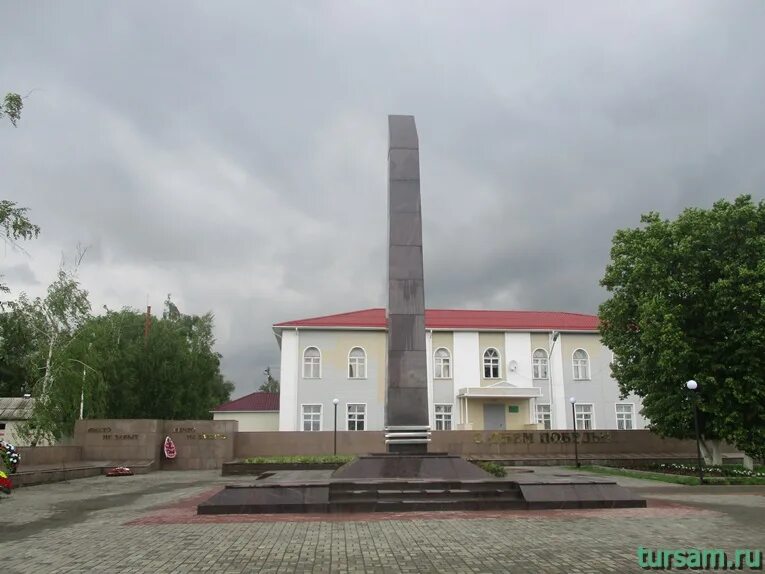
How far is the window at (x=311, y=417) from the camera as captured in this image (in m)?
33.5

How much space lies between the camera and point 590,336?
119 ft

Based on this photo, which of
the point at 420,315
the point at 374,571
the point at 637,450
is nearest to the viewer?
the point at 374,571

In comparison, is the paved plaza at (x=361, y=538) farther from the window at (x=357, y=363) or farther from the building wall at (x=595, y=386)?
the building wall at (x=595, y=386)

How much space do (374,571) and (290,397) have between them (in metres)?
27.6

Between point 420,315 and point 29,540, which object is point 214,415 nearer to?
point 420,315

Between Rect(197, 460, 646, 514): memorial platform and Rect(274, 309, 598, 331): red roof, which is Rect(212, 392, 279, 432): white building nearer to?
Rect(274, 309, 598, 331): red roof

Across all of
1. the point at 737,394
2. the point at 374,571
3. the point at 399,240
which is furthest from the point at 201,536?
the point at 737,394

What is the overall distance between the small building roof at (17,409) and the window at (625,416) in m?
28.9

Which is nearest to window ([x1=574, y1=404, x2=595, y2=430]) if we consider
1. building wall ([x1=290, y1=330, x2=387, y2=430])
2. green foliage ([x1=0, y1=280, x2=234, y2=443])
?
building wall ([x1=290, y1=330, x2=387, y2=430])

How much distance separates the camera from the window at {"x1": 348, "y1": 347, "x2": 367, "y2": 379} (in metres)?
34.5

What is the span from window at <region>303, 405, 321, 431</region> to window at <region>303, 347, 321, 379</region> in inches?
64.9

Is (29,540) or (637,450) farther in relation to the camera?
(637,450)

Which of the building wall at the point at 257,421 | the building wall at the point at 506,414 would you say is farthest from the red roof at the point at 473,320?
the building wall at the point at 257,421

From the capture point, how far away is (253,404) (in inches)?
1549
